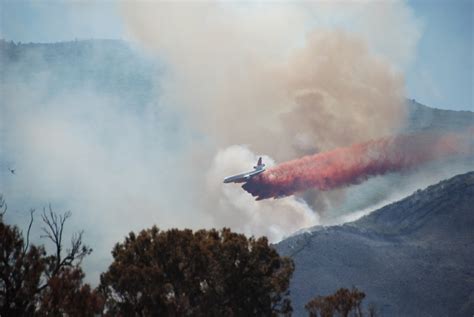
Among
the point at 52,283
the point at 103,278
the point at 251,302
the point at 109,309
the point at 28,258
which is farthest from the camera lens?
the point at 251,302

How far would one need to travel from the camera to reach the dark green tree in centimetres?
6600

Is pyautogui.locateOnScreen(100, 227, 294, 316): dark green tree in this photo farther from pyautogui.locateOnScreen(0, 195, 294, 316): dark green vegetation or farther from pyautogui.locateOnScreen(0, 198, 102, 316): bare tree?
pyautogui.locateOnScreen(0, 198, 102, 316): bare tree

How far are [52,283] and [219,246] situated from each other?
3110 cm

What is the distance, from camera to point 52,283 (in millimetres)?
48656

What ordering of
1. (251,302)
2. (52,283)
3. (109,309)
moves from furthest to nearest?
(251,302) < (109,309) < (52,283)

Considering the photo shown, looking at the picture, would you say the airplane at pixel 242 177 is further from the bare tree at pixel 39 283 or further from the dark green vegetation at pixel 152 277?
the bare tree at pixel 39 283

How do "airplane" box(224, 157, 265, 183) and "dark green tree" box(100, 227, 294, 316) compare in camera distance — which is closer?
"dark green tree" box(100, 227, 294, 316)

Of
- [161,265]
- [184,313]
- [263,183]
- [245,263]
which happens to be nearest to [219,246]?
[245,263]

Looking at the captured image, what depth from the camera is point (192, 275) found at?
71.8m

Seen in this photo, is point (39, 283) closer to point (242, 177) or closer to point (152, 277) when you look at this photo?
point (152, 277)

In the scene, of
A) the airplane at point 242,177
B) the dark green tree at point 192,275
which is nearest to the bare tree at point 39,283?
the dark green tree at point 192,275

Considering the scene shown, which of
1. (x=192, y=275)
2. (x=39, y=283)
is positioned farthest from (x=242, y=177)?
(x=39, y=283)

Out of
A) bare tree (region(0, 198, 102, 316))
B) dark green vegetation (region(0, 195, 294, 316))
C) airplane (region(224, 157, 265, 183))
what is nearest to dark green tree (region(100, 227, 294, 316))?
dark green vegetation (region(0, 195, 294, 316))

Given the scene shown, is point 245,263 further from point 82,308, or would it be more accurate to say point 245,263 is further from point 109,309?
point 82,308
